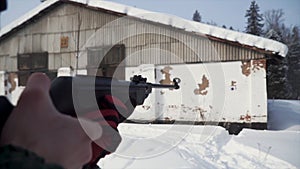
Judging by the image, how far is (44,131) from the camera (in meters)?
0.40

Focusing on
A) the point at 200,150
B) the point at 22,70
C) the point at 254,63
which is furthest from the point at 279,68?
the point at 22,70

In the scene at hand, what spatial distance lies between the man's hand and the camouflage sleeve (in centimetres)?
2

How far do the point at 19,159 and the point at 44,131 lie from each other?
71 millimetres

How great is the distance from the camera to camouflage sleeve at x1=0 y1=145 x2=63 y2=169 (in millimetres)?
321

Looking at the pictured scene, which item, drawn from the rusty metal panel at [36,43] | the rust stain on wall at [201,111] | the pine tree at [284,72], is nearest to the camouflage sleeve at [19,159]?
the pine tree at [284,72]

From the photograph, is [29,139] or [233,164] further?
A: [233,164]

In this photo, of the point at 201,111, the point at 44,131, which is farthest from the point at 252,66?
the point at 44,131

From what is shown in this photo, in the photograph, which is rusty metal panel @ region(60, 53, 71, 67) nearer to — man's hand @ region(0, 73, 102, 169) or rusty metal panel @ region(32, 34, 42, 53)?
rusty metal panel @ region(32, 34, 42, 53)

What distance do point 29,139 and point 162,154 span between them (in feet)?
9.64

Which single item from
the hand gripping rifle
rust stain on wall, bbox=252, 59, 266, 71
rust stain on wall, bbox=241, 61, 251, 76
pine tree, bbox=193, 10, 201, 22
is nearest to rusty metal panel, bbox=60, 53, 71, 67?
pine tree, bbox=193, 10, 201, 22

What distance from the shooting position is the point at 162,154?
322 centimetres

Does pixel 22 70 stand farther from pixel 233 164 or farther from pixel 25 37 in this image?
pixel 233 164

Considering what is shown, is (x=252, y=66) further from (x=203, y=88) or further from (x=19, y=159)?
(x=19, y=159)

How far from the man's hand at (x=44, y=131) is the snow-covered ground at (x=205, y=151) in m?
2.38
